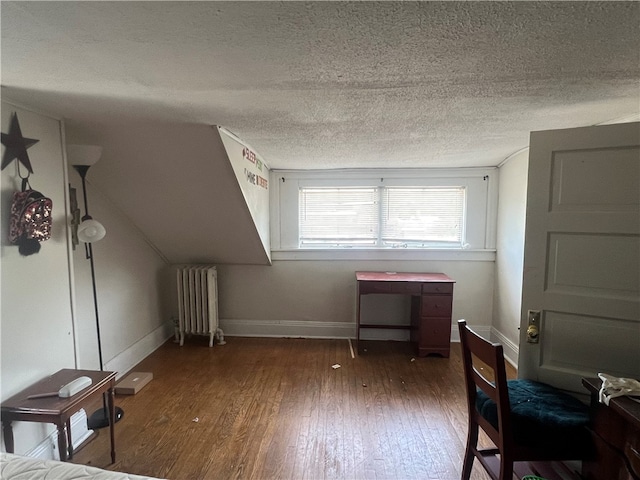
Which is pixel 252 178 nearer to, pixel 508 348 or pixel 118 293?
pixel 118 293

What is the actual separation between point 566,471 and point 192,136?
286cm

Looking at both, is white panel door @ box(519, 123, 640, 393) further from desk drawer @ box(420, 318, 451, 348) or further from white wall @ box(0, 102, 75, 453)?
white wall @ box(0, 102, 75, 453)

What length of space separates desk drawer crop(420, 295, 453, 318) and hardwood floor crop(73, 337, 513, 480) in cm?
48

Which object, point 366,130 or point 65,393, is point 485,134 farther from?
point 65,393

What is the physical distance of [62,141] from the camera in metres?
1.85

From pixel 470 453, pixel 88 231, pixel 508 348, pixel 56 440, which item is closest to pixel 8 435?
pixel 56 440

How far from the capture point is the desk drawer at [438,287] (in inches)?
122

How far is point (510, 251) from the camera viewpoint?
10.2 feet

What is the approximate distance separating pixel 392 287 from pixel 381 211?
0.93 metres

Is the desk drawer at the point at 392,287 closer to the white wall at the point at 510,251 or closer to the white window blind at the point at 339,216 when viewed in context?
the white window blind at the point at 339,216

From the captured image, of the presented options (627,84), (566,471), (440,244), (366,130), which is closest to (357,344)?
(440,244)

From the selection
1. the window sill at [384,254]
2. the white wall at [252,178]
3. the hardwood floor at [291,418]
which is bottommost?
the hardwood floor at [291,418]

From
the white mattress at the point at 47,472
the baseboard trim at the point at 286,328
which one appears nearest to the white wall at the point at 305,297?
the baseboard trim at the point at 286,328

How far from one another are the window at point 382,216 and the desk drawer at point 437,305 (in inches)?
27.5
